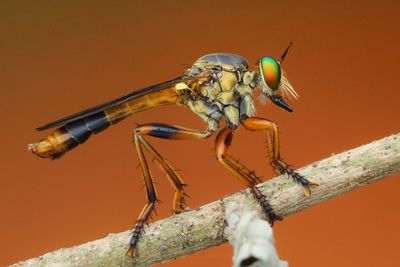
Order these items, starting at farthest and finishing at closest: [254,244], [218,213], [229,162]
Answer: [229,162] → [218,213] → [254,244]

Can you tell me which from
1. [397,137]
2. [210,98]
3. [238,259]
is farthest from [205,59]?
[238,259]

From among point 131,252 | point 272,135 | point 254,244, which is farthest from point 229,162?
point 254,244

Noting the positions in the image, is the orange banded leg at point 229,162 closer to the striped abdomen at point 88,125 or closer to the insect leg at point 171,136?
the insect leg at point 171,136

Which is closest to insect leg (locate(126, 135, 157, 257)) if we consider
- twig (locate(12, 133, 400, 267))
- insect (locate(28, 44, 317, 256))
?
insect (locate(28, 44, 317, 256))

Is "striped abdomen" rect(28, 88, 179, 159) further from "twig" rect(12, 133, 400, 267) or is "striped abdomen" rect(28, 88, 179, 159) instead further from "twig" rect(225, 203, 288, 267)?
"twig" rect(225, 203, 288, 267)

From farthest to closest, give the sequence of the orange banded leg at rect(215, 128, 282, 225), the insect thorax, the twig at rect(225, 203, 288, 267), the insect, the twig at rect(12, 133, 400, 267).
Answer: the insect thorax → the insect → the orange banded leg at rect(215, 128, 282, 225) → the twig at rect(12, 133, 400, 267) → the twig at rect(225, 203, 288, 267)

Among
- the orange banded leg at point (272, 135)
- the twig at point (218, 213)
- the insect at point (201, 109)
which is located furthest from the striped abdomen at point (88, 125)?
the twig at point (218, 213)

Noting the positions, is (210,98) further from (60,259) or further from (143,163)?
(60,259)

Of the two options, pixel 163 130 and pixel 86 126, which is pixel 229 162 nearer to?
pixel 163 130
